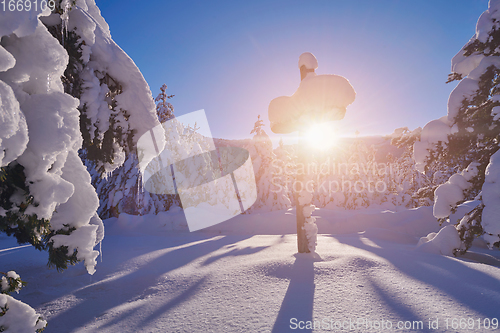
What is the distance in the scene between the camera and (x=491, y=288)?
2740 mm

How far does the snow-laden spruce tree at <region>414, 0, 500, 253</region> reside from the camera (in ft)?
16.0

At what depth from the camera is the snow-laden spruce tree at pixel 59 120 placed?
4.65 feet

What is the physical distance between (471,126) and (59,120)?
755 cm

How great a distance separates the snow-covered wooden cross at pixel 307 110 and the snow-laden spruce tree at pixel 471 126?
9.04 ft

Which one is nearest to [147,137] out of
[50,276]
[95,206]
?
[95,206]

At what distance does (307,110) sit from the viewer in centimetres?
508

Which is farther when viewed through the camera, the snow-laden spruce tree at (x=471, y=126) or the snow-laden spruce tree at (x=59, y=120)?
the snow-laden spruce tree at (x=471, y=126)

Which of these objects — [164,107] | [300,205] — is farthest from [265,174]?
[300,205]

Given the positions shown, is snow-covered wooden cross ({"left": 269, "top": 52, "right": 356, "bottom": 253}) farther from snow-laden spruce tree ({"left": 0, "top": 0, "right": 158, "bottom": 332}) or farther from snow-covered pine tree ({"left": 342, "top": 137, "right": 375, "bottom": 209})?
snow-covered pine tree ({"left": 342, "top": 137, "right": 375, "bottom": 209})

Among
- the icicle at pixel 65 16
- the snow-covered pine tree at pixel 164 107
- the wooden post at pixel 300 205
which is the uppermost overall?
the snow-covered pine tree at pixel 164 107

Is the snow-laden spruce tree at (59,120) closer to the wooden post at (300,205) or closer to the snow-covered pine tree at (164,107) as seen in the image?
the wooden post at (300,205)

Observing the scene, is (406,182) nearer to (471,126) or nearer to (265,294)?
(471,126)

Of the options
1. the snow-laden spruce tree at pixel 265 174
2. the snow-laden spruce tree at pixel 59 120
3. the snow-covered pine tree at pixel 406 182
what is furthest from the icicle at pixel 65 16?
the snow-covered pine tree at pixel 406 182

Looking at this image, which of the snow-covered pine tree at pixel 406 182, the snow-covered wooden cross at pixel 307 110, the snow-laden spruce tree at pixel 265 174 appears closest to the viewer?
the snow-covered wooden cross at pixel 307 110
